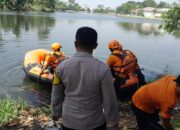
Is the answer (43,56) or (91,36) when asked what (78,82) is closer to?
(91,36)

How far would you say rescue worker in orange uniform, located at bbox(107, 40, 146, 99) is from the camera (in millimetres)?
8367

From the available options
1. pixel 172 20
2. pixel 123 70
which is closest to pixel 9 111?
pixel 123 70

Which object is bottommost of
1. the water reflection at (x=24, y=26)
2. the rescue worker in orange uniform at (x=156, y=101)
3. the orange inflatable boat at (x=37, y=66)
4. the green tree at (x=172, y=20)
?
the water reflection at (x=24, y=26)

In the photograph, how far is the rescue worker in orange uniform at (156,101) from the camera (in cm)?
349

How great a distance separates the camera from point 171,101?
3.50 metres

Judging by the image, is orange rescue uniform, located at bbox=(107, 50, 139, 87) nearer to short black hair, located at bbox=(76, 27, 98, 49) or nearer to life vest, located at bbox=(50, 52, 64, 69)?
life vest, located at bbox=(50, 52, 64, 69)

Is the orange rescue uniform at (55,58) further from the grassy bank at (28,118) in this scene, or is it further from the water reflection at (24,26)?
the water reflection at (24,26)

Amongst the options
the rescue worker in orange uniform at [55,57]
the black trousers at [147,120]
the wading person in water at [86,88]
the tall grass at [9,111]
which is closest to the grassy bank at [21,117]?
the tall grass at [9,111]

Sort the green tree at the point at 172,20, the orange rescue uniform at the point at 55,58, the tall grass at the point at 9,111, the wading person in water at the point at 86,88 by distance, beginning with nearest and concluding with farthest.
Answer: the wading person in water at the point at 86,88
the tall grass at the point at 9,111
the green tree at the point at 172,20
the orange rescue uniform at the point at 55,58

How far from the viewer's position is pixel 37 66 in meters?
12.8

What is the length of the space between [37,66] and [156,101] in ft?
31.2

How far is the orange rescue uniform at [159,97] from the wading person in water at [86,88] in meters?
0.77

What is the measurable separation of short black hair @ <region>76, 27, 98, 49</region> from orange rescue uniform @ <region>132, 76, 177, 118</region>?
109 cm

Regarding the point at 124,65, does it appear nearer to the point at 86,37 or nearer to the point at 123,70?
the point at 123,70
